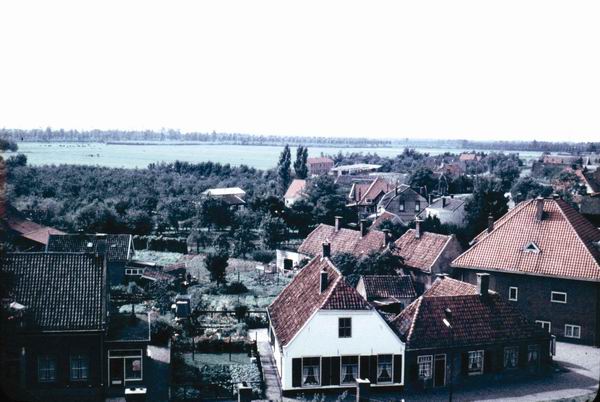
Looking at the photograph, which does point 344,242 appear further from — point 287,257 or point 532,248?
point 532,248

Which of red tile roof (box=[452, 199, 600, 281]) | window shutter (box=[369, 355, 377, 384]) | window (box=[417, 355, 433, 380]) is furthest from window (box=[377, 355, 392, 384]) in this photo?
red tile roof (box=[452, 199, 600, 281])

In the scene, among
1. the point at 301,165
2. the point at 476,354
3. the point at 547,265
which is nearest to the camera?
the point at 476,354

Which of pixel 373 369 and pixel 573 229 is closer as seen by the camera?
pixel 373 369

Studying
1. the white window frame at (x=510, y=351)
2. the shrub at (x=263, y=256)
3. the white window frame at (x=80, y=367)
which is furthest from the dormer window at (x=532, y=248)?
the shrub at (x=263, y=256)

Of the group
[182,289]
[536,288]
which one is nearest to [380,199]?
[182,289]

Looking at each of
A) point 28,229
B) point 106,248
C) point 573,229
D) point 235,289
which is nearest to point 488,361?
point 573,229

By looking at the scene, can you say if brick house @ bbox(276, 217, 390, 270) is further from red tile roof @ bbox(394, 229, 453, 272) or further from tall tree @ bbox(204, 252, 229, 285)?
tall tree @ bbox(204, 252, 229, 285)
